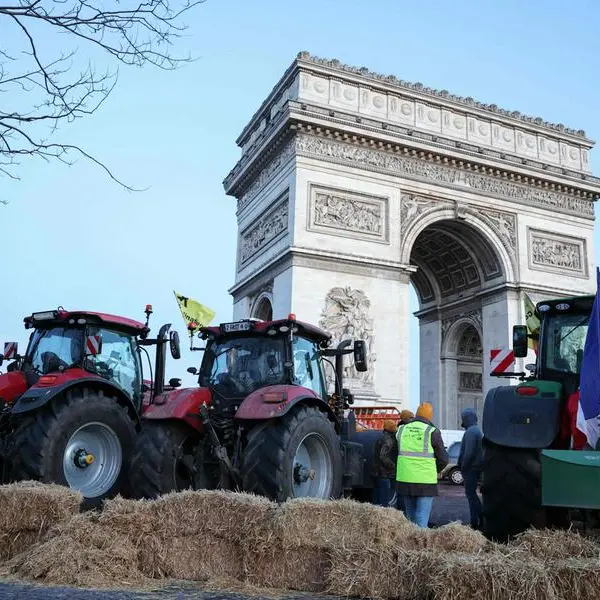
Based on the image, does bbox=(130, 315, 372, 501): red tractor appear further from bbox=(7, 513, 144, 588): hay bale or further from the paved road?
the paved road

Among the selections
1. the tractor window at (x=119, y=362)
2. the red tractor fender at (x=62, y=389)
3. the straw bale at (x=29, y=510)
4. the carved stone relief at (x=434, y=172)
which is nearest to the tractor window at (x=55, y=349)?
the tractor window at (x=119, y=362)

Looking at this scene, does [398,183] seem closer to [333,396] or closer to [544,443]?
[333,396]

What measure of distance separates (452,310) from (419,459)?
866 inches

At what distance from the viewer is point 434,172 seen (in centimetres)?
2431

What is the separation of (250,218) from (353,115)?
19.3 ft

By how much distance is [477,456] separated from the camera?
28.3ft

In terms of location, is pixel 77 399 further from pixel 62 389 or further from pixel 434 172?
pixel 434 172

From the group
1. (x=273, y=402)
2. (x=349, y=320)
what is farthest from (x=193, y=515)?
(x=349, y=320)

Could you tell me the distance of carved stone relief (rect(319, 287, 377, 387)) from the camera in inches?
841

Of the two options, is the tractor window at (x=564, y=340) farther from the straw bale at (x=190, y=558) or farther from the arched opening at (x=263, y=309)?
the arched opening at (x=263, y=309)

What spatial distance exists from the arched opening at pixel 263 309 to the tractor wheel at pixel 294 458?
17446 mm

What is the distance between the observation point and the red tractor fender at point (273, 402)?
239 inches

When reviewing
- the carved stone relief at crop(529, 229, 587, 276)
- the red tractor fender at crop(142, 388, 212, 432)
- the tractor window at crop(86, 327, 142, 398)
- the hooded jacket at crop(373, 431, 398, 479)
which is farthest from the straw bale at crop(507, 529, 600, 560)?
the carved stone relief at crop(529, 229, 587, 276)

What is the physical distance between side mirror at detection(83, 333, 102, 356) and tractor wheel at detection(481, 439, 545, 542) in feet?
14.3
